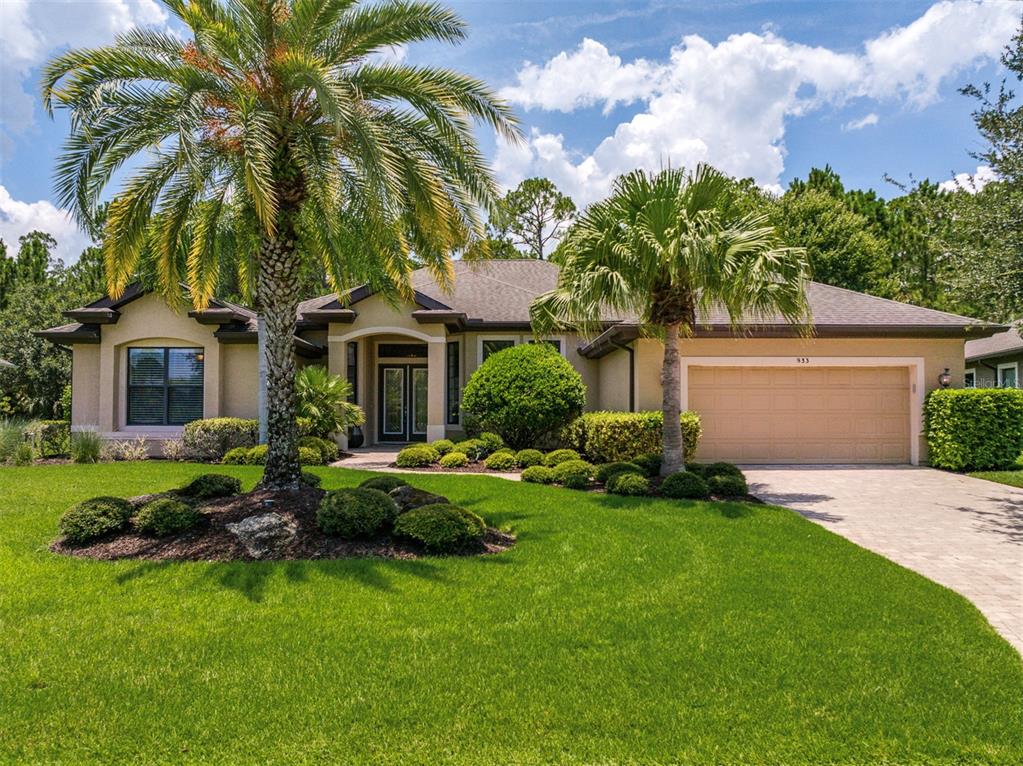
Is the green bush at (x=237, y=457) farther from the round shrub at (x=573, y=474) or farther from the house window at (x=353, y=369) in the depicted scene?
the round shrub at (x=573, y=474)

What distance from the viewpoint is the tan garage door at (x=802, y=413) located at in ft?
46.0

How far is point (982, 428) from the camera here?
42.2ft

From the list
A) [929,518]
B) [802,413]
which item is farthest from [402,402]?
[929,518]

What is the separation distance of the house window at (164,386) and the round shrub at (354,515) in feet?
35.9

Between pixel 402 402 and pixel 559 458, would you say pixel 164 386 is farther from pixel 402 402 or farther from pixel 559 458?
pixel 559 458

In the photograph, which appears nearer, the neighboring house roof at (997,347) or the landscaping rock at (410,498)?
the landscaping rock at (410,498)

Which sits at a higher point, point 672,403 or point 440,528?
point 672,403

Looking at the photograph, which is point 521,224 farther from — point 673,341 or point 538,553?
point 538,553

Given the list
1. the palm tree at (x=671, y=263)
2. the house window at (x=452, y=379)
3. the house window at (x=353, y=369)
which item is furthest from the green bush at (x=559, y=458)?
the house window at (x=353, y=369)

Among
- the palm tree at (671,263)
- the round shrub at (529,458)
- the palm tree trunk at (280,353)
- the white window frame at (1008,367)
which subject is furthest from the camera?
the white window frame at (1008,367)

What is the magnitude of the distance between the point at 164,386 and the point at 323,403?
16.2ft

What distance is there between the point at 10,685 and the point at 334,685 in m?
1.97

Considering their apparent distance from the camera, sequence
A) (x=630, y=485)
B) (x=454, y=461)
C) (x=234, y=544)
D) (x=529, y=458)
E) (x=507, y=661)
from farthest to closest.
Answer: (x=454, y=461) < (x=529, y=458) < (x=630, y=485) < (x=234, y=544) < (x=507, y=661)

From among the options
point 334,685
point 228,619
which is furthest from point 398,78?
point 334,685
